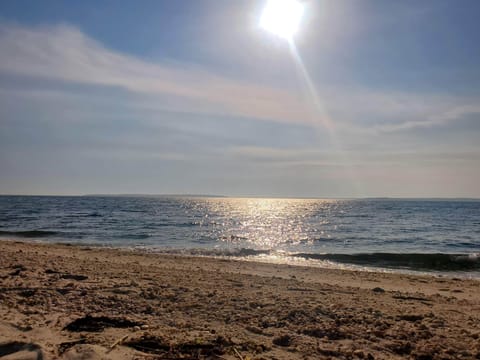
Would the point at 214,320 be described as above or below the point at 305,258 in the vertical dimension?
above

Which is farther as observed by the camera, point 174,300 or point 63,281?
point 63,281

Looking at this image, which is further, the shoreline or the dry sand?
the shoreline

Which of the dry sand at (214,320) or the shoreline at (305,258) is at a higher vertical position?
the dry sand at (214,320)

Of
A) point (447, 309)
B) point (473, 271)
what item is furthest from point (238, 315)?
point (473, 271)

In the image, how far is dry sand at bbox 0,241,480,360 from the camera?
4.69 meters

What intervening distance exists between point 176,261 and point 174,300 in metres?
8.30

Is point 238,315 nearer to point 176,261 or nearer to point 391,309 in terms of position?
point 391,309

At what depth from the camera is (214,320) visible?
6.00 metres

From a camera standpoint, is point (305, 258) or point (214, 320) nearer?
point (214, 320)

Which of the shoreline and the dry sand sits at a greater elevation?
→ the dry sand

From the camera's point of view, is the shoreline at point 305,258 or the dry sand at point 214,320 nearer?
the dry sand at point 214,320

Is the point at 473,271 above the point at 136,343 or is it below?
below

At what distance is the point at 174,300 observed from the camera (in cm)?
700

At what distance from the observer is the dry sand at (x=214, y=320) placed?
4.69 metres
